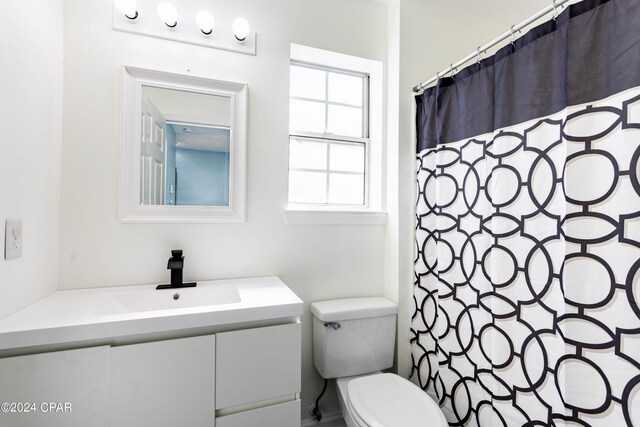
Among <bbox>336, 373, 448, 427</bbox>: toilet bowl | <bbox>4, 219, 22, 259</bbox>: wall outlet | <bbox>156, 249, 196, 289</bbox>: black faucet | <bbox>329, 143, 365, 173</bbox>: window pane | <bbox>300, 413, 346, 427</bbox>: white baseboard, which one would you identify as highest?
<bbox>329, 143, 365, 173</bbox>: window pane

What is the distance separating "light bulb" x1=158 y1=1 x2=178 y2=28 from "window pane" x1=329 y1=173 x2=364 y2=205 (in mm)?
1095

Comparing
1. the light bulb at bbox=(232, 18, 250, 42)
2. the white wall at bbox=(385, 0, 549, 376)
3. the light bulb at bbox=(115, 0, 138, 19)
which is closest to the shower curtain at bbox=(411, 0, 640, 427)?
the white wall at bbox=(385, 0, 549, 376)

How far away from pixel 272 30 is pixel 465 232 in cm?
142

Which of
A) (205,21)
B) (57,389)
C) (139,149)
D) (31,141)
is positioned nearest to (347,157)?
(205,21)

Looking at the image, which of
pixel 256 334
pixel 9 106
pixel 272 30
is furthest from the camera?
pixel 272 30

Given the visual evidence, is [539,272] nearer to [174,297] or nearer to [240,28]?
[174,297]

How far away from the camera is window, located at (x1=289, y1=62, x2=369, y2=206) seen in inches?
69.3

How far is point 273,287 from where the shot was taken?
4.40 ft

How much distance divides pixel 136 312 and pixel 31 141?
73 centimetres

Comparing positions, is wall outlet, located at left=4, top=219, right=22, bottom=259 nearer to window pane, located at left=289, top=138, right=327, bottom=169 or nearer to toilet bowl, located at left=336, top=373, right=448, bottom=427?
window pane, located at left=289, top=138, right=327, bottom=169

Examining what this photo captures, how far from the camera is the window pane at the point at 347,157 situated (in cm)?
183

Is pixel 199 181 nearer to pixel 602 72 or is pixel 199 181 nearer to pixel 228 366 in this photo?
pixel 228 366

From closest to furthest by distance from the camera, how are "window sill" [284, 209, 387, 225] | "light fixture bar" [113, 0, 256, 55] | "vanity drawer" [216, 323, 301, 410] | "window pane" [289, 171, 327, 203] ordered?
1. "vanity drawer" [216, 323, 301, 410]
2. "light fixture bar" [113, 0, 256, 55]
3. "window sill" [284, 209, 387, 225]
4. "window pane" [289, 171, 327, 203]

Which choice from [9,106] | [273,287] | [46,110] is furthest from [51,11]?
[273,287]
